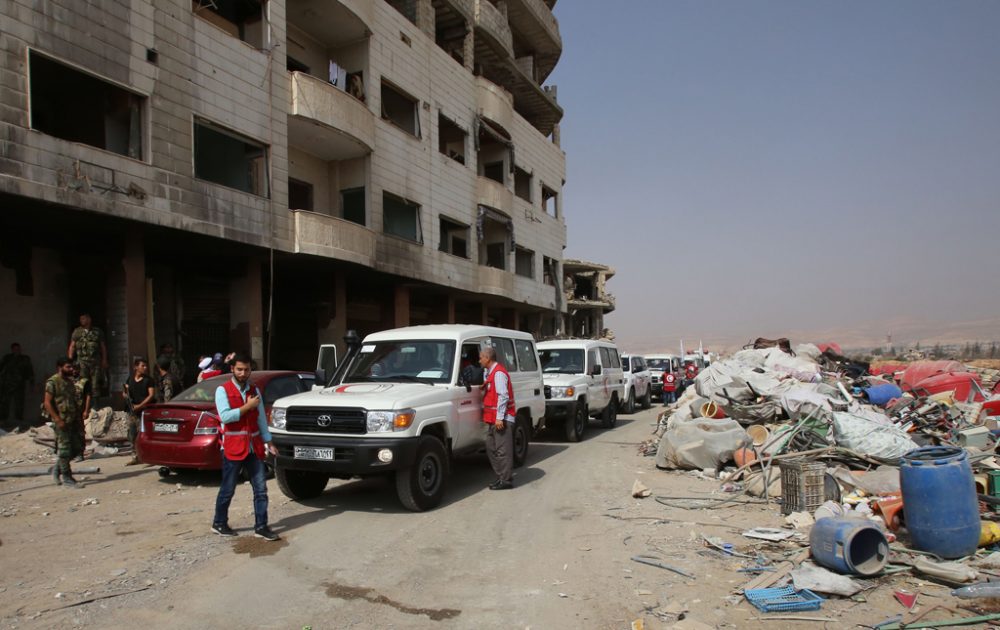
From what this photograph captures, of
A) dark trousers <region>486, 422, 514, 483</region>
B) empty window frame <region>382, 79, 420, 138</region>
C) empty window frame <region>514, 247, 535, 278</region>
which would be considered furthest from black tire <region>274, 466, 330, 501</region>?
empty window frame <region>514, 247, 535, 278</region>

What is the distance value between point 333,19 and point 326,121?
3.73 metres

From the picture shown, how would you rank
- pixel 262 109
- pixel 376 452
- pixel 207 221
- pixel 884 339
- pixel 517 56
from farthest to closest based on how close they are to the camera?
pixel 884 339 < pixel 517 56 < pixel 262 109 < pixel 207 221 < pixel 376 452

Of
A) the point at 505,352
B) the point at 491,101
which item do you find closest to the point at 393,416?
the point at 505,352

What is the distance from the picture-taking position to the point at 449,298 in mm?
26125

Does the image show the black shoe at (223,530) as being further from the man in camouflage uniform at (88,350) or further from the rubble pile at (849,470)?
the man in camouflage uniform at (88,350)

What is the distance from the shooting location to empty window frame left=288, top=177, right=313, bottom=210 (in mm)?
19594

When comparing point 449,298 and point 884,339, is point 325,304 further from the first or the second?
point 884,339

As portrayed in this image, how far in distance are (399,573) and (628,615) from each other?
1895mm

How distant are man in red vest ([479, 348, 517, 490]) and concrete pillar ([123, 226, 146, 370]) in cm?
858

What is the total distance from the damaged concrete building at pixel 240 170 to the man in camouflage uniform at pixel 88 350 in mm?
986

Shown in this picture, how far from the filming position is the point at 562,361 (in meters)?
14.2

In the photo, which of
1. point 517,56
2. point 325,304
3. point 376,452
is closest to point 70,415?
Result: point 376,452

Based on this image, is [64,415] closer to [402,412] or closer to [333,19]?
[402,412]

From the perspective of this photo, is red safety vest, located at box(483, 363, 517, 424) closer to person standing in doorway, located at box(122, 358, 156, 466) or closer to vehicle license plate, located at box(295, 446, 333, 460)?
vehicle license plate, located at box(295, 446, 333, 460)
